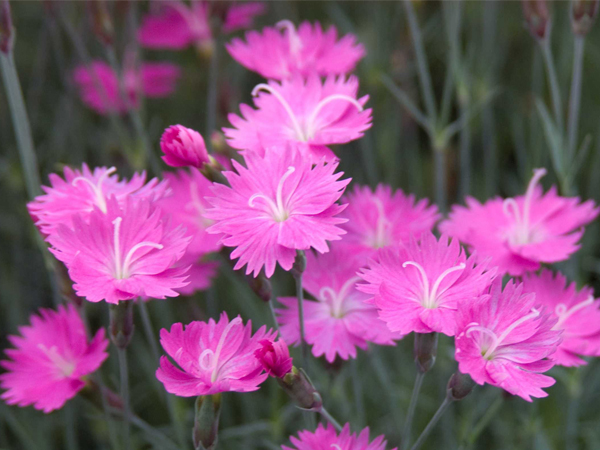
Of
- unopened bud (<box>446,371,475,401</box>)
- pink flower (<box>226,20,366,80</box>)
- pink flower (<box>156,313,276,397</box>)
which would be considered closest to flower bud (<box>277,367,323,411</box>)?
pink flower (<box>156,313,276,397</box>)

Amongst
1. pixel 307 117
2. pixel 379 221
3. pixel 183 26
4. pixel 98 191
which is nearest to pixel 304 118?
pixel 307 117

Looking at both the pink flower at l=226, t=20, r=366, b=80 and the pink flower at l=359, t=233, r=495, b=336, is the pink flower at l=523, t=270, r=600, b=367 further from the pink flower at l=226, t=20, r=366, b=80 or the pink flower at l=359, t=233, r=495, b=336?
the pink flower at l=226, t=20, r=366, b=80

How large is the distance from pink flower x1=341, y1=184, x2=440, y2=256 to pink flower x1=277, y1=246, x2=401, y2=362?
0.13 ft

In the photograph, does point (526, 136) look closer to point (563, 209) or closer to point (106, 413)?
point (563, 209)

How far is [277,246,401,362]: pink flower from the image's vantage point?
2.48 feet

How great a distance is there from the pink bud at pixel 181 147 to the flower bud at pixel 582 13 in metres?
0.62

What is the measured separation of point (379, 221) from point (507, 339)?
262mm

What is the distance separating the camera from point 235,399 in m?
1.39

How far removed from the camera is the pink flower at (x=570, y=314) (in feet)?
2.44

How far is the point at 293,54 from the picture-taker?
3.29ft

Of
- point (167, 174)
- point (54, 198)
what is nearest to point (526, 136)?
point (167, 174)

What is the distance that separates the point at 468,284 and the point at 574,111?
1.62 feet

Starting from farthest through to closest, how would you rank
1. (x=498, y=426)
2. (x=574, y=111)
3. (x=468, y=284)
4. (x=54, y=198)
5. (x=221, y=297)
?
(x=221, y=297) < (x=498, y=426) < (x=574, y=111) < (x=54, y=198) < (x=468, y=284)

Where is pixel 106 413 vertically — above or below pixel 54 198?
below
